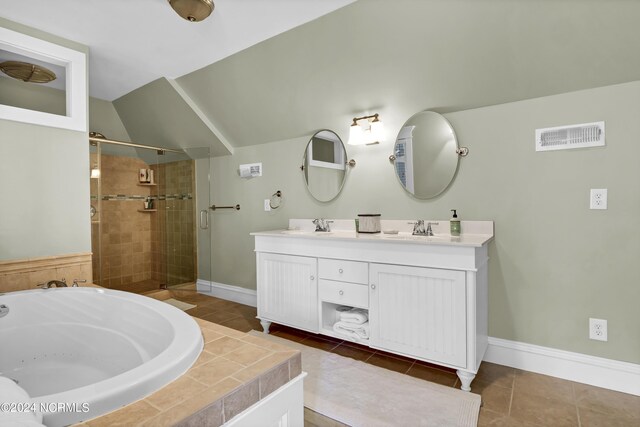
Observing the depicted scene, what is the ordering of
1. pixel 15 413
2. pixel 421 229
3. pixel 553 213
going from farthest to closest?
pixel 421 229 → pixel 553 213 → pixel 15 413

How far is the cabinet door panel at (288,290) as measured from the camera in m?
2.44

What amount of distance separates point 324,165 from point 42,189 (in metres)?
2.18

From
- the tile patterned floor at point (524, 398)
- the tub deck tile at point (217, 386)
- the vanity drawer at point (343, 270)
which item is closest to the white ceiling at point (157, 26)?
the vanity drawer at point (343, 270)

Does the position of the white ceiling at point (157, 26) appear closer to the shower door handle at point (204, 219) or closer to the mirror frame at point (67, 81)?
the mirror frame at point (67, 81)

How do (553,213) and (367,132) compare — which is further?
(367,132)

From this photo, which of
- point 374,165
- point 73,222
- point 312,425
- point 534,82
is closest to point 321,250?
point 374,165

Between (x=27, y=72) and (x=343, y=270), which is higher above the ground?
(x=27, y=72)

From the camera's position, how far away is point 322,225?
115 inches

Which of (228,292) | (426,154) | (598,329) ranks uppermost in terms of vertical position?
(426,154)

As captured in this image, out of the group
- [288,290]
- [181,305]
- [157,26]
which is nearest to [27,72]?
[157,26]

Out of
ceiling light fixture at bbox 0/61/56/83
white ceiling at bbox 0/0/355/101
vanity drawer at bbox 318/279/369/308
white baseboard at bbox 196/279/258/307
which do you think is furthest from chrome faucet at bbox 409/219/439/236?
ceiling light fixture at bbox 0/61/56/83

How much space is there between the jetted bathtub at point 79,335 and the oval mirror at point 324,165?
1744mm

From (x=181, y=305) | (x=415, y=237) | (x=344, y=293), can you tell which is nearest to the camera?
(x=415, y=237)

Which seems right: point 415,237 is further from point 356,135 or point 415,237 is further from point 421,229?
point 356,135
